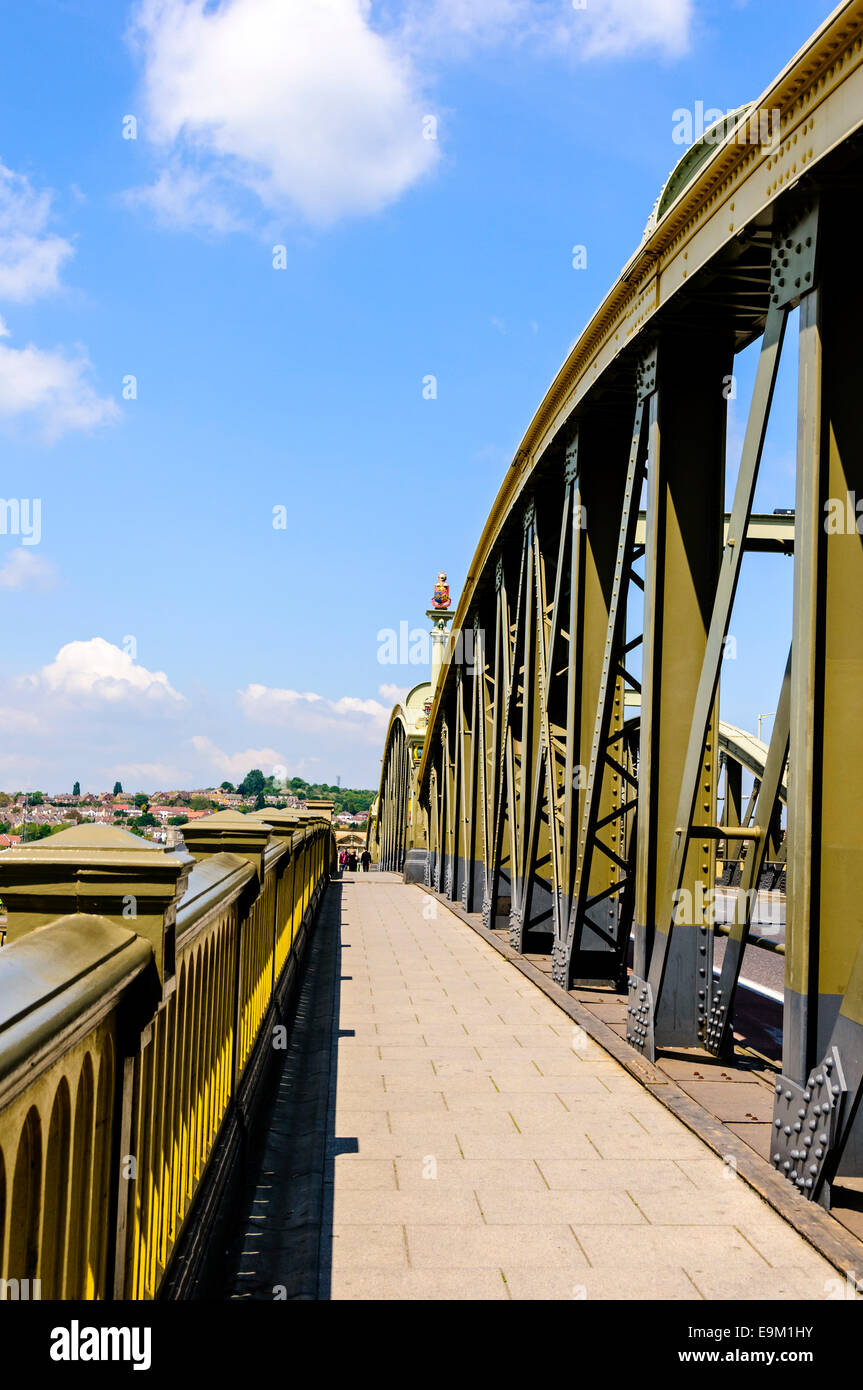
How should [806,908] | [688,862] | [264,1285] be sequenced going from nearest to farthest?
[264,1285] < [806,908] < [688,862]

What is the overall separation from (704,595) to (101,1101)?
21.6ft

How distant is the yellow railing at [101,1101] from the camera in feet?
6.48

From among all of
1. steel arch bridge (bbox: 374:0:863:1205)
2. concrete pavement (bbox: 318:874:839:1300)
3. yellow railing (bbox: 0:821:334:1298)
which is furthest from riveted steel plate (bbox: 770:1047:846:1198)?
yellow railing (bbox: 0:821:334:1298)

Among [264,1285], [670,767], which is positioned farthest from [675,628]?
[264,1285]

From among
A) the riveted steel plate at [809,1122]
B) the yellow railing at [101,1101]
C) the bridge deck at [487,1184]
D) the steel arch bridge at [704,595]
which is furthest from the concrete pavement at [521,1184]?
the yellow railing at [101,1101]

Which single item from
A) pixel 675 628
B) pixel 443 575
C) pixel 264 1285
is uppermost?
pixel 443 575

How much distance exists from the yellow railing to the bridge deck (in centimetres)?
96

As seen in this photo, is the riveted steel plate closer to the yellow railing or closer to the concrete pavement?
the concrete pavement

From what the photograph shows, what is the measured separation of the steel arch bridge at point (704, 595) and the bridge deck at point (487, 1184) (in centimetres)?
71

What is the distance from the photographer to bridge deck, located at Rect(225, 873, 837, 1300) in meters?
4.47

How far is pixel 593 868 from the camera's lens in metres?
11.1

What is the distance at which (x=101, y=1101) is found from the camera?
2.60 metres

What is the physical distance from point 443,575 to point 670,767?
3039cm
